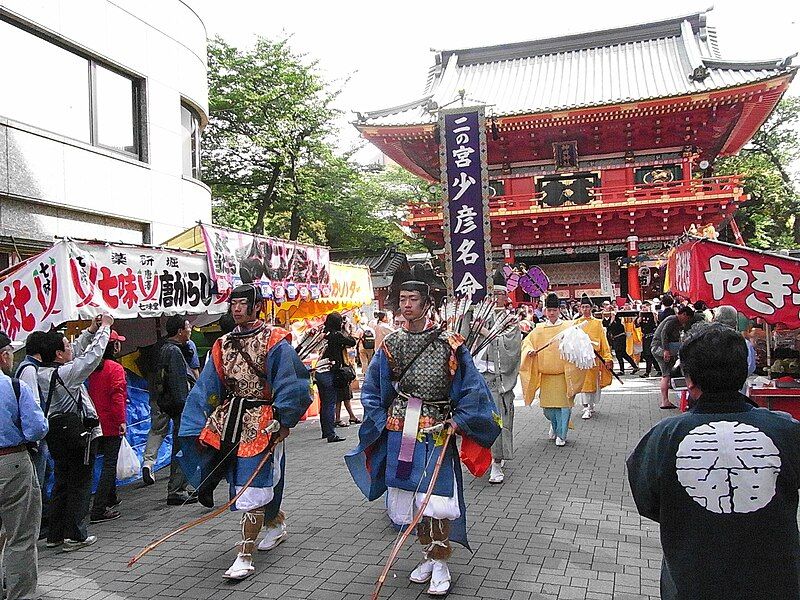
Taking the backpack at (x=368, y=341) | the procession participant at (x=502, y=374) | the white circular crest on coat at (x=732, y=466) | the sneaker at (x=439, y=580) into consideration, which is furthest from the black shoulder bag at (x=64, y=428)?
the backpack at (x=368, y=341)

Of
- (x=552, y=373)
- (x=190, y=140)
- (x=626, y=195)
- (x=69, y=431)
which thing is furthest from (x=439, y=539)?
(x=626, y=195)

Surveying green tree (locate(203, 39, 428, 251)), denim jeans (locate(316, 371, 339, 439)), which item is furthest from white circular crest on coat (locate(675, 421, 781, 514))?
green tree (locate(203, 39, 428, 251))

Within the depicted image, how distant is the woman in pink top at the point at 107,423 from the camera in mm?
5488

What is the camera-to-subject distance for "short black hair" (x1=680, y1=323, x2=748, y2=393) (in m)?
2.13

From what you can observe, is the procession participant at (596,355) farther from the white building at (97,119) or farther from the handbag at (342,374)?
the white building at (97,119)

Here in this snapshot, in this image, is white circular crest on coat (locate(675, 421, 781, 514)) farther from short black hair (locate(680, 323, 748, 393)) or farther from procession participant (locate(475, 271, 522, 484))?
procession participant (locate(475, 271, 522, 484))

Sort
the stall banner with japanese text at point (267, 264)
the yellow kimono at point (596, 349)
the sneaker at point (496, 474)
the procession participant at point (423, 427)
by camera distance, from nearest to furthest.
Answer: the procession participant at point (423, 427)
the sneaker at point (496, 474)
the stall banner with japanese text at point (267, 264)
the yellow kimono at point (596, 349)

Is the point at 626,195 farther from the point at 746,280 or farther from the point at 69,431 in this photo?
the point at 69,431

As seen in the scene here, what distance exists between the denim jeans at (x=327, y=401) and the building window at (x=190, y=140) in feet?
20.0

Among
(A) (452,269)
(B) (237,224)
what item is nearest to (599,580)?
(A) (452,269)

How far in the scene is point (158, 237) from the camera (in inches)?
452

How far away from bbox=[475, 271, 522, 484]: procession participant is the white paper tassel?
774 millimetres

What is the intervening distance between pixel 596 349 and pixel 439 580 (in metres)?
5.76

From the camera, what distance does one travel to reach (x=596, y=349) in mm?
9016
